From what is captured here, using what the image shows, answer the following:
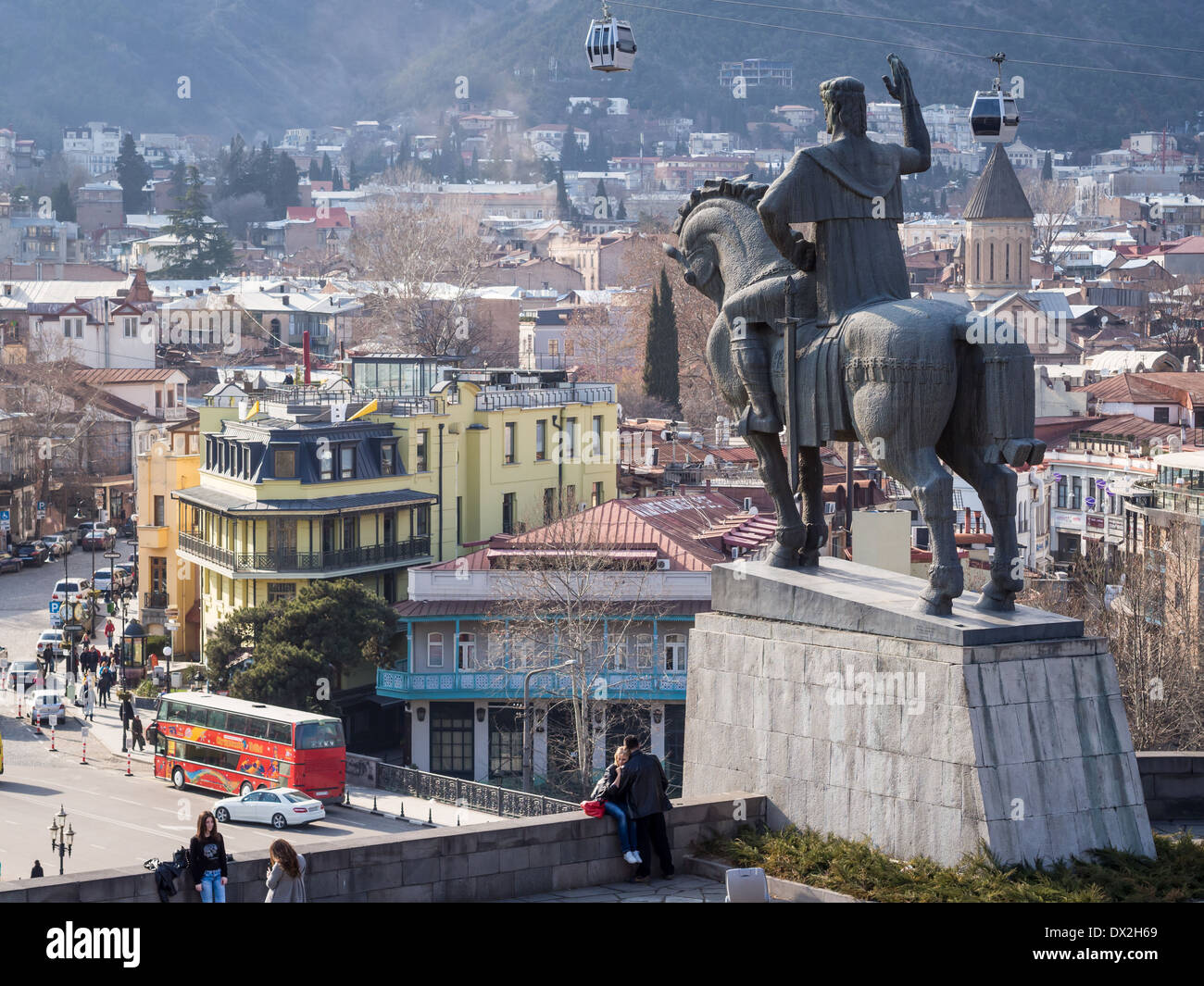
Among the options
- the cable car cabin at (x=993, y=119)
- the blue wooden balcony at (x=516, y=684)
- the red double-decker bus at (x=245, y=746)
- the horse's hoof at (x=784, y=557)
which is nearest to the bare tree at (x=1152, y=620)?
the blue wooden balcony at (x=516, y=684)

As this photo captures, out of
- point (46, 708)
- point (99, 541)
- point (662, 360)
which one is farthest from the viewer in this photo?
point (662, 360)

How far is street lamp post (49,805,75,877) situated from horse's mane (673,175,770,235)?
18582mm

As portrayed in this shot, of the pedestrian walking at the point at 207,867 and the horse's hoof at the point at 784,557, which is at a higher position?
the horse's hoof at the point at 784,557

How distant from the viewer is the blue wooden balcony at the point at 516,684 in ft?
146

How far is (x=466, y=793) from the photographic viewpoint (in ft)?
135

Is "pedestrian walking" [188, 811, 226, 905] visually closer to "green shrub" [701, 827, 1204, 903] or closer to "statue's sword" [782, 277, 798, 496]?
"green shrub" [701, 827, 1204, 903]

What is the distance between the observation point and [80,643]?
55500mm

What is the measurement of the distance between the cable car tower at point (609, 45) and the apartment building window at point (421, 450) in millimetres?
25694

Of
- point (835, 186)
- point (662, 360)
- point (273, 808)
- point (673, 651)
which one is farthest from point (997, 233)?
point (835, 186)

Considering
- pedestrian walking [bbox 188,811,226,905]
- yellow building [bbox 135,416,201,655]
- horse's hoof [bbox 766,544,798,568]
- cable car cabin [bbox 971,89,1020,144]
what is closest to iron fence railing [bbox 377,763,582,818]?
cable car cabin [bbox 971,89,1020,144]

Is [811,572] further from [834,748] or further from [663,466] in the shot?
[663,466]

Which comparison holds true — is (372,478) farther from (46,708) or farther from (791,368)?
(791,368)

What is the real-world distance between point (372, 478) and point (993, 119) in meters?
21.0

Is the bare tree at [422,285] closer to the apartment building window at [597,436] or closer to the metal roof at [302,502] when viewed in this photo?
the apartment building window at [597,436]
